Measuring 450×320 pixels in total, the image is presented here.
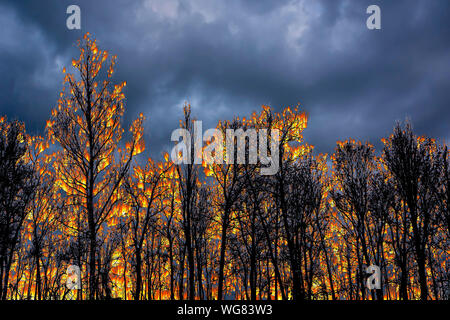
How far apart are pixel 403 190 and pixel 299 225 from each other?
6165 millimetres

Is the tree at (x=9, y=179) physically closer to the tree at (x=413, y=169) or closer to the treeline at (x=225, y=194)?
the treeline at (x=225, y=194)

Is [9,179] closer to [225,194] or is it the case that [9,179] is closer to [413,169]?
[225,194]

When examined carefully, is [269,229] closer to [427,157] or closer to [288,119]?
[288,119]

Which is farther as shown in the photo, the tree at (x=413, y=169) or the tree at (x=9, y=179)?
the tree at (x=413, y=169)

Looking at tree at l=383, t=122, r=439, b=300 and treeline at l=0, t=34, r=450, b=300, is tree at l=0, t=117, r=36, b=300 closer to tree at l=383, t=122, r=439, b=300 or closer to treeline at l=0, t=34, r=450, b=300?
treeline at l=0, t=34, r=450, b=300

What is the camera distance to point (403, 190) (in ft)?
50.8

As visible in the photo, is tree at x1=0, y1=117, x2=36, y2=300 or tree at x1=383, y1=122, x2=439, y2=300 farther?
tree at x1=383, y1=122, x2=439, y2=300

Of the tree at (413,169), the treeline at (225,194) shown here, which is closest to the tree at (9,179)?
the treeline at (225,194)

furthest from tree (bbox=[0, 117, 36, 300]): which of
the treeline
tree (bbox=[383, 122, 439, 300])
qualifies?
tree (bbox=[383, 122, 439, 300])

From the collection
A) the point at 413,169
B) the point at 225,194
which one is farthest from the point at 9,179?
the point at 413,169
